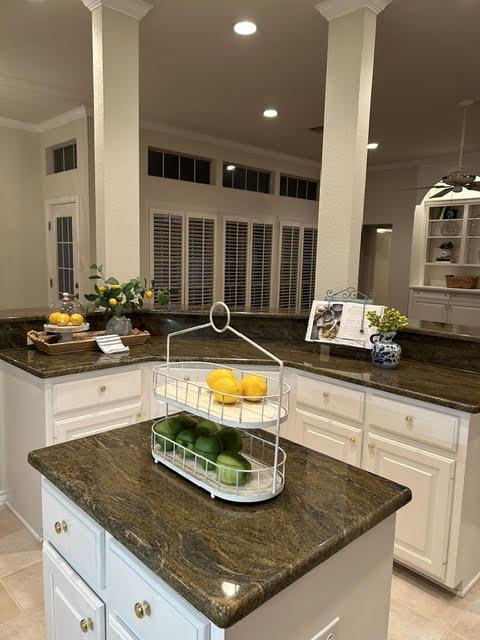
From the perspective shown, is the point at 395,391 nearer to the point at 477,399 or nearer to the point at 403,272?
the point at 477,399

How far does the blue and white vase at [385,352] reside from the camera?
8.18 ft

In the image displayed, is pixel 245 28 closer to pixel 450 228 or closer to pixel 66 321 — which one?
pixel 66 321

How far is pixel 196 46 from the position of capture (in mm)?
3705

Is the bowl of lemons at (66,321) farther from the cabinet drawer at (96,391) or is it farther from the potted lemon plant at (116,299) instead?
the cabinet drawer at (96,391)

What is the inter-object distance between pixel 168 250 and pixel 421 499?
188 inches

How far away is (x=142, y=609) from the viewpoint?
988 millimetres

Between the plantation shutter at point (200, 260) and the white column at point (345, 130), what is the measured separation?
360 centimetres

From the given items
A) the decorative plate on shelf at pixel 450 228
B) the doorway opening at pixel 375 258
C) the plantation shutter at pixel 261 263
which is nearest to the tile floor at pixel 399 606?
the plantation shutter at pixel 261 263

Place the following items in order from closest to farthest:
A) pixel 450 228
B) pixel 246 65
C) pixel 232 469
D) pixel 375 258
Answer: pixel 232 469 → pixel 246 65 → pixel 450 228 → pixel 375 258

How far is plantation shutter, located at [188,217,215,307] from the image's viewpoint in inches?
255

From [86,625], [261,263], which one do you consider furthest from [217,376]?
[261,263]

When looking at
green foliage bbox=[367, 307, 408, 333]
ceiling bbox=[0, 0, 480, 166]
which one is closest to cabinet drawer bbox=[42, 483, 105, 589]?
green foliage bbox=[367, 307, 408, 333]

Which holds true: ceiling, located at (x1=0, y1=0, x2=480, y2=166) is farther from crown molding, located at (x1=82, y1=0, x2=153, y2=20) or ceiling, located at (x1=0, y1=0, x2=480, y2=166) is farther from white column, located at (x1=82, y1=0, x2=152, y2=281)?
white column, located at (x1=82, y1=0, x2=152, y2=281)

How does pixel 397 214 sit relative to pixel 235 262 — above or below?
above
